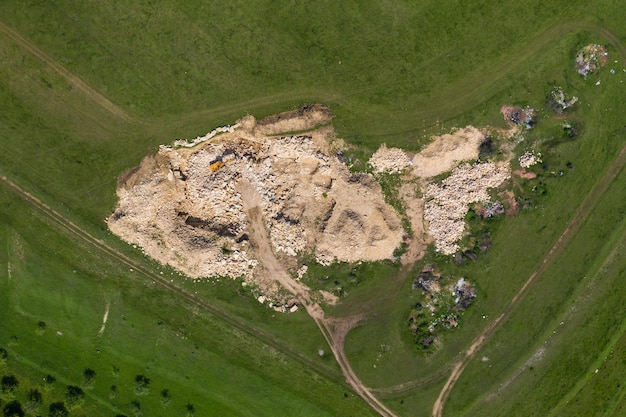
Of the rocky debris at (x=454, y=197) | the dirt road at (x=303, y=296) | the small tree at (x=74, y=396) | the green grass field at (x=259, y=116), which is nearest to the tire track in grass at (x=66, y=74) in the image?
the green grass field at (x=259, y=116)

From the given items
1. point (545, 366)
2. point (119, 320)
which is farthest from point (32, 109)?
point (545, 366)

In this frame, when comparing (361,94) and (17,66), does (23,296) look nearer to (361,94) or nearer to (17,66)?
(17,66)

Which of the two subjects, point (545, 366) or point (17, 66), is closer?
point (17, 66)

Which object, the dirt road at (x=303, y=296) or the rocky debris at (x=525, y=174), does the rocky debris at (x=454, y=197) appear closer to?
the rocky debris at (x=525, y=174)

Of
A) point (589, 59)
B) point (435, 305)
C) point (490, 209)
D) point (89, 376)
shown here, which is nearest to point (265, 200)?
point (435, 305)

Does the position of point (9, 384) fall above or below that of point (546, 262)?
below

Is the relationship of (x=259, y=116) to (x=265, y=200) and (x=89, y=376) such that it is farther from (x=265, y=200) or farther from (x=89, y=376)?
(x=89, y=376)
